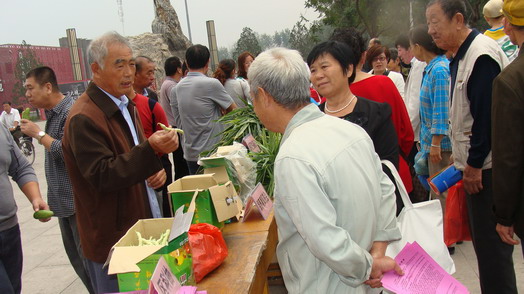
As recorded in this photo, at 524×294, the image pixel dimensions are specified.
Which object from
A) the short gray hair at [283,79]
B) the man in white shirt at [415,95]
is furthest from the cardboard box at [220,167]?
the man in white shirt at [415,95]

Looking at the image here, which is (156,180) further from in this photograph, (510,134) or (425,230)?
(510,134)

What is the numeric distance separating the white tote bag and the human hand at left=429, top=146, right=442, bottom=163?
1751 mm

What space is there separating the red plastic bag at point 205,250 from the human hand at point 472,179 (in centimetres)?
159

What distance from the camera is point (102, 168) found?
2086 mm

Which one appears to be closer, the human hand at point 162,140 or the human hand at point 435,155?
the human hand at point 162,140

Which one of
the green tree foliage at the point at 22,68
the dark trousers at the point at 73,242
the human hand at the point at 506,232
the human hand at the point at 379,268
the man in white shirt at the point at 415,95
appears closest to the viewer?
the human hand at the point at 379,268

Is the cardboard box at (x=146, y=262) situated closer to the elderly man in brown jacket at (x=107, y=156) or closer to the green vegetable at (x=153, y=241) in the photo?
the green vegetable at (x=153, y=241)

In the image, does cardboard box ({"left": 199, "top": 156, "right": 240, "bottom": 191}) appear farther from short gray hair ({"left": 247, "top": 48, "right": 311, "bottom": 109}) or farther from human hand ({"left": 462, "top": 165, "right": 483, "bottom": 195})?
human hand ({"left": 462, "top": 165, "right": 483, "bottom": 195})

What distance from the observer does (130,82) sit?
2395mm

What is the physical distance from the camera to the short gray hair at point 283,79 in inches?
67.0

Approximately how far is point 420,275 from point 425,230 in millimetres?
255

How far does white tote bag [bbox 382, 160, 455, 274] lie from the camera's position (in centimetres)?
197

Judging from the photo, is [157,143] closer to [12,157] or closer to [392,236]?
[392,236]

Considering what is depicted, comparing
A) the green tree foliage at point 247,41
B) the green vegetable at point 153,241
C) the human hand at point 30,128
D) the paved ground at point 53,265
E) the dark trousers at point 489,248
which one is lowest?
the paved ground at point 53,265
